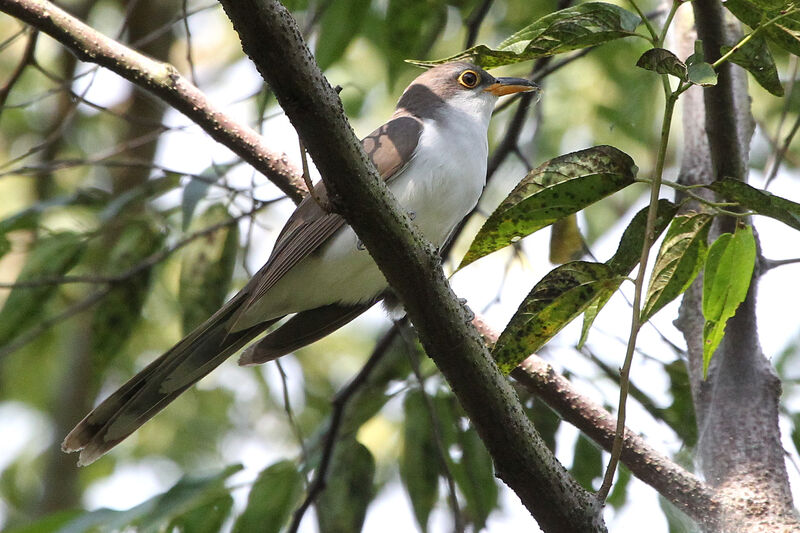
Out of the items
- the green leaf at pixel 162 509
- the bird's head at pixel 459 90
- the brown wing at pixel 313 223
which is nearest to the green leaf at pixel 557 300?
the brown wing at pixel 313 223

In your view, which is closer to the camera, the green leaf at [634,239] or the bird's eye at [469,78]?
the green leaf at [634,239]

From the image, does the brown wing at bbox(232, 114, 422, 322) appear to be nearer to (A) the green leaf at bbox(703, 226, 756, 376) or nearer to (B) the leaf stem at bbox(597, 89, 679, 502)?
(B) the leaf stem at bbox(597, 89, 679, 502)

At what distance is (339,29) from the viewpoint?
3.87 meters

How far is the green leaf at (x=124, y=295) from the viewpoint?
14.0 feet

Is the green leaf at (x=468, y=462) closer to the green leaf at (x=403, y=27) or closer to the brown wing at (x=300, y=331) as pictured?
the brown wing at (x=300, y=331)

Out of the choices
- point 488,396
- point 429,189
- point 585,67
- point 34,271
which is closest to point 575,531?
point 488,396

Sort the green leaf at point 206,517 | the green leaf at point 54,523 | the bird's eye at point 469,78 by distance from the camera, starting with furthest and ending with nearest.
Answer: the bird's eye at point 469,78 → the green leaf at point 206,517 → the green leaf at point 54,523

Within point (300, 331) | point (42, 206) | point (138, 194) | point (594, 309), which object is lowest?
point (594, 309)

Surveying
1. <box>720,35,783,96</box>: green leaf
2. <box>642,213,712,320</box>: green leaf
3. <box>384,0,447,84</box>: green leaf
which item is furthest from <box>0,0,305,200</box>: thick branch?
<box>720,35,783,96</box>: green leaf

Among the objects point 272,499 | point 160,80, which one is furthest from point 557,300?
point 272,499

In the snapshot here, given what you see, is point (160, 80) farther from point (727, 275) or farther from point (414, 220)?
point (727, 275)

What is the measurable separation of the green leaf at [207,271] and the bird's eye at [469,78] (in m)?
1.48

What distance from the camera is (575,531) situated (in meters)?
2.27

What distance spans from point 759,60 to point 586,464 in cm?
221
